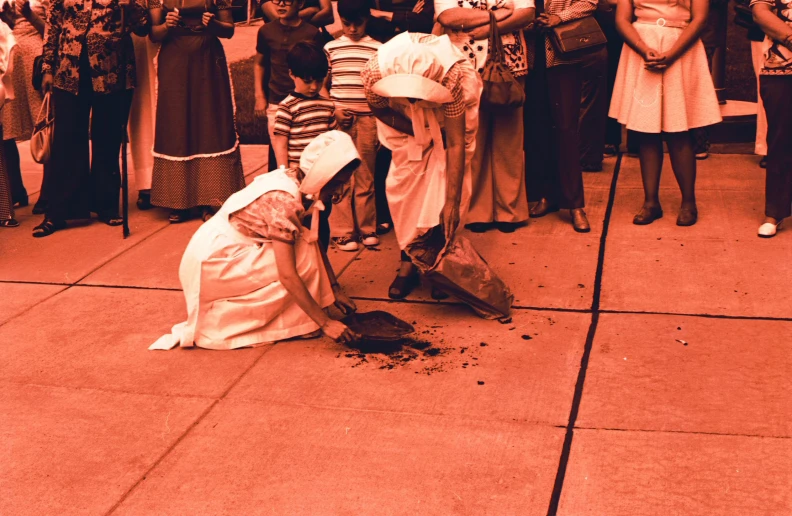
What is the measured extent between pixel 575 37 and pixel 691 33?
69cm

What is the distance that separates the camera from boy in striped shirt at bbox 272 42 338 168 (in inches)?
229

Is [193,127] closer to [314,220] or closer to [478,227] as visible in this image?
[478,227]

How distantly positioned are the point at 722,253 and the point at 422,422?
269cm

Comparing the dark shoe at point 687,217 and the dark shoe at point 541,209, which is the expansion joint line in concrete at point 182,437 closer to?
the dark shoe at point 541,209

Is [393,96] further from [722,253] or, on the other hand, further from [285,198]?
[722,253]

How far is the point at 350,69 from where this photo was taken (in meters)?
6.50

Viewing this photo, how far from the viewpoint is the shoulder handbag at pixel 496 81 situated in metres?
6.27

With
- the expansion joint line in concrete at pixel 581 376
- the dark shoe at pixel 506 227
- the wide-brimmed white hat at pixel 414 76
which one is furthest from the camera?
the dark shoe at pixel 506 227

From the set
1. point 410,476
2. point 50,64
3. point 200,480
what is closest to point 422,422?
point 410,476

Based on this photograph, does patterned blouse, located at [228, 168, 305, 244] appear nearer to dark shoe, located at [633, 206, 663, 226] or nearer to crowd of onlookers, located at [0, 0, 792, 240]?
crowd of onlookers, located at [0, 0, 792, 240]

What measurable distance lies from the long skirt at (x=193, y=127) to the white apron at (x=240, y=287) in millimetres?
2208

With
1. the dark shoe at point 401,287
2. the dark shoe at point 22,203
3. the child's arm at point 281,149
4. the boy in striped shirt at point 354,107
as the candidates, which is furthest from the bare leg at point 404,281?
the dark shoe at point 22,203

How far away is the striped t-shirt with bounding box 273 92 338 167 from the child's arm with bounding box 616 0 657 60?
1.95 metres

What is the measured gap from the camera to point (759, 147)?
24.7 ft
